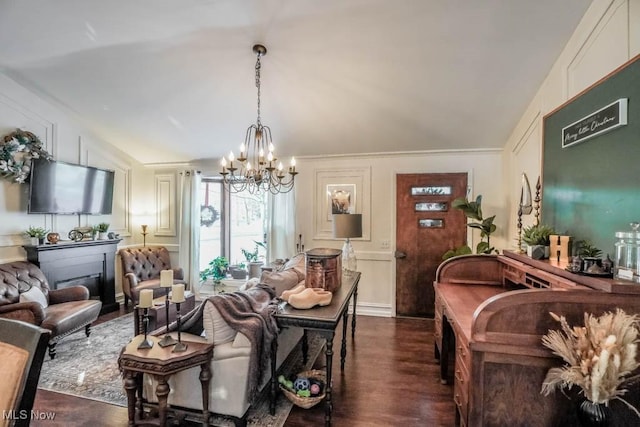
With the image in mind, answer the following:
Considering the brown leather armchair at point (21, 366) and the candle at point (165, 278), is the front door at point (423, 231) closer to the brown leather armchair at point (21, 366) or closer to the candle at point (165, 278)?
the candle at point (165, 278)

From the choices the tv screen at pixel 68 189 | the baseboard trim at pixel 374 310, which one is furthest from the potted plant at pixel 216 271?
the baseboard trim at pixel 374 310

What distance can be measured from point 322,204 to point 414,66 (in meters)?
2.56

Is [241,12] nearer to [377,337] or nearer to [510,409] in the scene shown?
[510,409]

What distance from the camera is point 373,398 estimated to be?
2.51 m

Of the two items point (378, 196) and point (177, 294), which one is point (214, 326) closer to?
point (177, 294)

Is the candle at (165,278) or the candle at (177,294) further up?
the candle at (165,278)

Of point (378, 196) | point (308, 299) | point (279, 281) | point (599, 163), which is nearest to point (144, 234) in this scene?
point (279, 281)

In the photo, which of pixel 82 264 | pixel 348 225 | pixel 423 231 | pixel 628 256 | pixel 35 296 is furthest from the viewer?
pixel 423 231

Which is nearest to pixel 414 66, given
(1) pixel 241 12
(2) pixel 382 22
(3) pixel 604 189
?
(2) pixel 382 22

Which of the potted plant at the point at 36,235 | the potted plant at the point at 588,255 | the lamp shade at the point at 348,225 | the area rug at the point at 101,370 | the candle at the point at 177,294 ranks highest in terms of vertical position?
the lamp shade at the point at 348,225

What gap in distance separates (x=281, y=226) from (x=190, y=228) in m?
1.70

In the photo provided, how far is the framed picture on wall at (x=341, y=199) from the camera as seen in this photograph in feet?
15.8

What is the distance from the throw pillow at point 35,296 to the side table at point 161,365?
7.08 feet

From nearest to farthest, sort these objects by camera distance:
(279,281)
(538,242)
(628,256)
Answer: (628,256) < (538,242) < (279,281)
